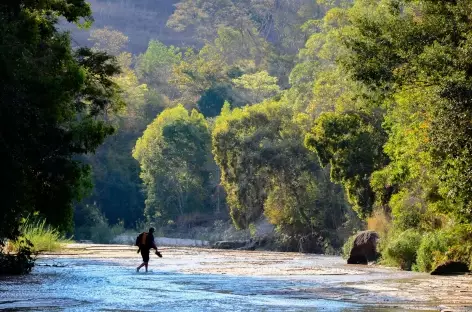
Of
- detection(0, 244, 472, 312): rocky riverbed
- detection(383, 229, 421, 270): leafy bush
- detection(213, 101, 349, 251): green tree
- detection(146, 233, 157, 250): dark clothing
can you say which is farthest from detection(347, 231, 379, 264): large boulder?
detection(213, 101, 349, 251): green tree

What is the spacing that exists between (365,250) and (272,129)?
93.8 ft

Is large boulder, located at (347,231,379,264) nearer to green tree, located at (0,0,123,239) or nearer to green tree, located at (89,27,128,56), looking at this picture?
green tree, located at (0,0,123,239)

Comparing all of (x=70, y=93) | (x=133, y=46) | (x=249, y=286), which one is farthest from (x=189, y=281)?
(x=133, y=46)

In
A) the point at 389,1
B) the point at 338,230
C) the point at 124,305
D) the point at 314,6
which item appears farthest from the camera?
the point at 314,6

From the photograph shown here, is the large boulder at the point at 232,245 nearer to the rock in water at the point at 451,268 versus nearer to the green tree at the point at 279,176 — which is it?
the green tree at the point at 279,176

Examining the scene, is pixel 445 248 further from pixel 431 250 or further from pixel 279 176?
pixel 279 176

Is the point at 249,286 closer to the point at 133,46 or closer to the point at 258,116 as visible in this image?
the point at 258,116

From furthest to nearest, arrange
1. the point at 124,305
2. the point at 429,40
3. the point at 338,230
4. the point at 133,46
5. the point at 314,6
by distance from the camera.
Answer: the point at 133,46
the point at 314,6
the point at 338,230
the point at 429,40
the point at 124,305

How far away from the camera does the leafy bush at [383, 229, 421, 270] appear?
128ft

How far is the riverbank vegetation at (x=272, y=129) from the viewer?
27547mm

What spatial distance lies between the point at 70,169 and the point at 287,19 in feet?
350

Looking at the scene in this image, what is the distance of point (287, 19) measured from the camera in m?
131

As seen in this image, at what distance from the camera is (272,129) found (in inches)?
2867

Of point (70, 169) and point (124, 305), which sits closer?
point (124, 305)
